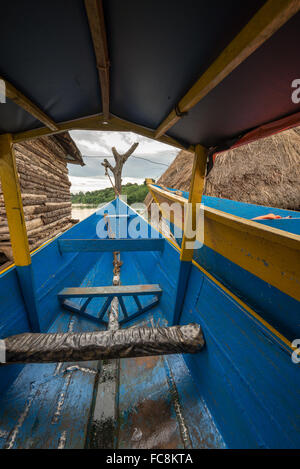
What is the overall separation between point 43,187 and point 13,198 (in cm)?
403

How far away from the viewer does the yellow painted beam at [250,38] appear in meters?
0.53

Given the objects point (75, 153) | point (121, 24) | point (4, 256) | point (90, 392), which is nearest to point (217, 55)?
point (121, 24)

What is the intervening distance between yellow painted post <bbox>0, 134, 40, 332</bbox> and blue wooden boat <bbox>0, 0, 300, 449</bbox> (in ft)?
0.04

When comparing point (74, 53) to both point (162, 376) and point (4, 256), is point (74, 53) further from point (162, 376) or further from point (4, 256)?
point (4, 256)

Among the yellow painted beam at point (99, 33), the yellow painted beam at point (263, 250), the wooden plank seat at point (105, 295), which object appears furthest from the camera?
the wooden plank seat at point (105, 295)

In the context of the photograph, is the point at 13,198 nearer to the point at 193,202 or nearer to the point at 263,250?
the point at 193,202

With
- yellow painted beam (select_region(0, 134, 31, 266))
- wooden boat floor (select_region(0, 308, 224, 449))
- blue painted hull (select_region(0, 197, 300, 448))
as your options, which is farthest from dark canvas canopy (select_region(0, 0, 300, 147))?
wooden boat floor (select_region(0, 308, 224, 449))

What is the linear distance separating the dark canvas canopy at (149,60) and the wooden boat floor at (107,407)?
2538mm

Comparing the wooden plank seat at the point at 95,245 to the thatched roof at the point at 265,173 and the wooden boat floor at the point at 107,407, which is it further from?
the thatched roof at the point at 265,173

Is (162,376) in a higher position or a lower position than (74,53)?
lower

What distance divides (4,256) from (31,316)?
2.14m

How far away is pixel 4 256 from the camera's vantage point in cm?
316

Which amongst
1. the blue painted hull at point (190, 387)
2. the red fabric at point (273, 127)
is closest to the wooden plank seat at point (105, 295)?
the blue painted hull at point (190, 387)

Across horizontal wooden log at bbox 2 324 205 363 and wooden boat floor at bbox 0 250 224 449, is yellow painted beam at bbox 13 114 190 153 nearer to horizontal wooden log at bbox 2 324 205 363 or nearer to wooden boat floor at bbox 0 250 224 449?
horizontal wooden log at bbox 2 324 205 363
